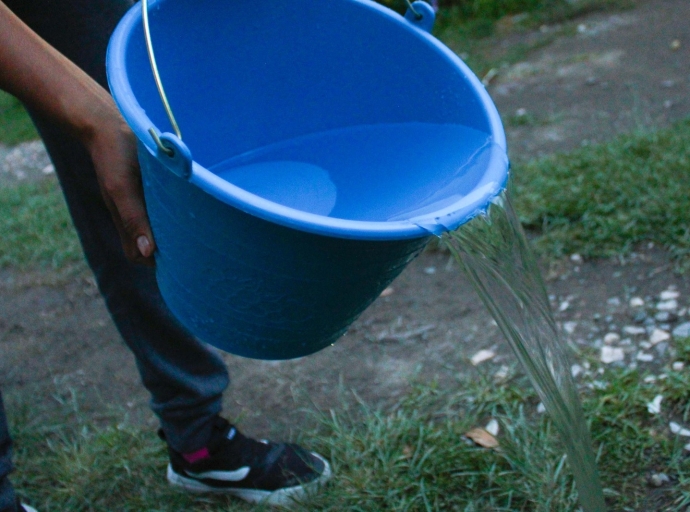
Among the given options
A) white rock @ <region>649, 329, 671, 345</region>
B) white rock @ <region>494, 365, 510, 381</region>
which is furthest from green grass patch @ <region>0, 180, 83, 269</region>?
white rock @ <region>649, 329, 671, 345</region>

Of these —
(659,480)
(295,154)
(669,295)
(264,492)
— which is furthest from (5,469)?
(669,295)

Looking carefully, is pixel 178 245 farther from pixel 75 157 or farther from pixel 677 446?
pixel 677 446

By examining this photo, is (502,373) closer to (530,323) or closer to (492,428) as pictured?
(492,428)

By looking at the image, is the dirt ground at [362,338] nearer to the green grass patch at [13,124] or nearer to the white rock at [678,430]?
the white rock at [678,430]

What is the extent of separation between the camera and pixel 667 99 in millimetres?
3164

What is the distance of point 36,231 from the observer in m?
3.12

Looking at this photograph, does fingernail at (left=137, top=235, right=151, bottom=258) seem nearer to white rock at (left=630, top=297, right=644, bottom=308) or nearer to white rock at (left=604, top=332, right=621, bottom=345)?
white rock at (left=604, top=332, right=621, bottom=345)

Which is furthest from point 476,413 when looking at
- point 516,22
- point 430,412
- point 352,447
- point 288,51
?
point 516,22

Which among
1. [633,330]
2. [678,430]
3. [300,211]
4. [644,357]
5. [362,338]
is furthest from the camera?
[362,338]

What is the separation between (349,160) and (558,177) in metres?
1.33

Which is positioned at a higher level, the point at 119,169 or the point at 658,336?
the point at 119,169

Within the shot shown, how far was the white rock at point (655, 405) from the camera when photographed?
1.68 m

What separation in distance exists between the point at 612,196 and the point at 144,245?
5.67ft

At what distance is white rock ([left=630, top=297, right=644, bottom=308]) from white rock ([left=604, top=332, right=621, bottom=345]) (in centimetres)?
13
